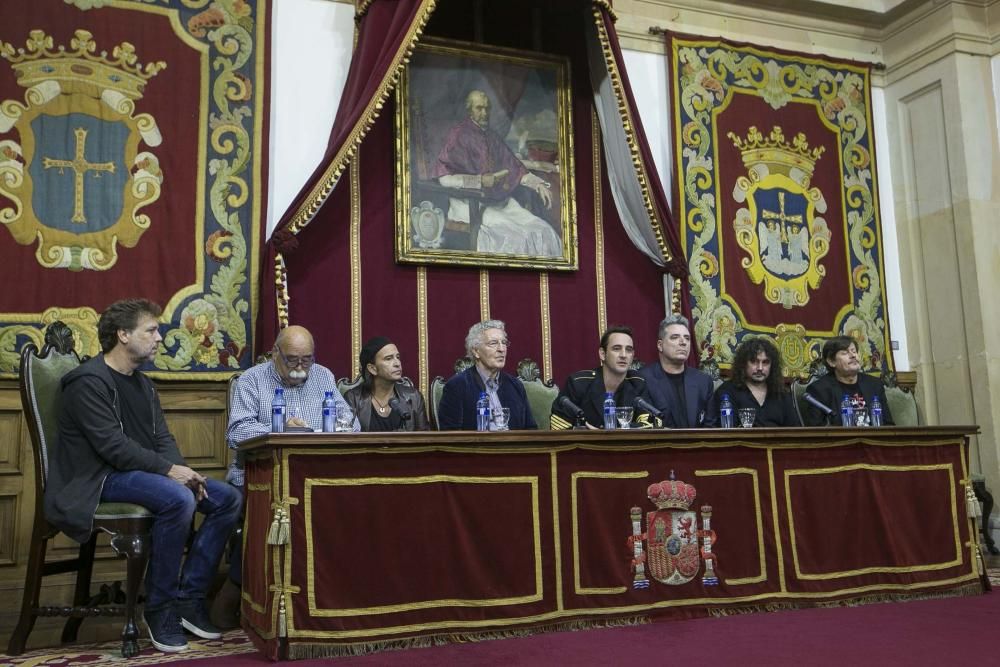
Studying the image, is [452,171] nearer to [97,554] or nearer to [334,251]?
[334,251]

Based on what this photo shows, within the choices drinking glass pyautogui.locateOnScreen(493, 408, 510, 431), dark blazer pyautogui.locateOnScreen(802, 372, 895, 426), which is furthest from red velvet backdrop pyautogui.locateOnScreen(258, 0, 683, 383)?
drinking glass pyautogui.locateOnScreen(493, 408, 510, 431)

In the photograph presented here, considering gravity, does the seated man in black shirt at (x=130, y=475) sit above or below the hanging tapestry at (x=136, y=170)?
below

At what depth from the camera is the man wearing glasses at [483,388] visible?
169 inches

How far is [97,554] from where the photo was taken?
432 centimetres

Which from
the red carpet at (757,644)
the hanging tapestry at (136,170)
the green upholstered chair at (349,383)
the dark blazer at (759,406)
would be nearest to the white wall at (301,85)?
the hanging tapestry at (136,170)

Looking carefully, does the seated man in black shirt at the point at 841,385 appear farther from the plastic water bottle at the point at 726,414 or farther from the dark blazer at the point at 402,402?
the dark blazer at the point at 402,402

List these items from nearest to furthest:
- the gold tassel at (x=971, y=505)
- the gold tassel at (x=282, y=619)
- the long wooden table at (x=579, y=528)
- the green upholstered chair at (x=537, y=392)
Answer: the gold tassel at (x=282, y=619) → the long wooden table at (x=579, y=528) → the gold tassel at (x=971, y=505) → the green upholstered chair at (x=537, y=392)

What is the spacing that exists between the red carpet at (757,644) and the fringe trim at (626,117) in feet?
7.71

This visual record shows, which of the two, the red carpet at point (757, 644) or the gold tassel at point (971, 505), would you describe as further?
the gold tassel at point (971, 505)

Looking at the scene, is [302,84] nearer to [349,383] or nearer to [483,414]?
[349,383]

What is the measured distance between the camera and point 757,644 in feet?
9.91

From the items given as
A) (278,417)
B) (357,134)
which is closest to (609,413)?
(278,417)

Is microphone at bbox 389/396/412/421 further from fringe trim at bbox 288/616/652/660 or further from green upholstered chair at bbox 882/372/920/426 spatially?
green upholstered chair at bbox 882/372/920/426

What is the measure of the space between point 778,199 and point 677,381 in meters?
1.88
